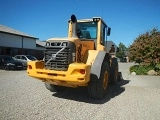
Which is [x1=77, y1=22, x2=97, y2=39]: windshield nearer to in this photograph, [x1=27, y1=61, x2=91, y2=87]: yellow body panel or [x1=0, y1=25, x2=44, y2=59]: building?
[x1=27, y1=61, x2=91, y2=87]: yellow body panel

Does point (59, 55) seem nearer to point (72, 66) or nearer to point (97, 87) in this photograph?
point (72, 66)

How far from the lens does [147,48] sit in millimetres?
16062

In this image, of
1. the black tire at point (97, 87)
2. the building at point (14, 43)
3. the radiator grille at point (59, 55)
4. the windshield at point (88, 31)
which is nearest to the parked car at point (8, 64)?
the building at point (14, 43)

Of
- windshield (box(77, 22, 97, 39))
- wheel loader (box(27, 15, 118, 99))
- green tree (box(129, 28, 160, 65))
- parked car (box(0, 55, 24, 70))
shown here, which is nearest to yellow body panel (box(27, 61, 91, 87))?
wheel loader (box(27, 15, 118, 99))

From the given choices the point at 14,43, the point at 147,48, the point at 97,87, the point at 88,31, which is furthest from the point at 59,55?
the point at 14,43

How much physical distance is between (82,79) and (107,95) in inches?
91.2

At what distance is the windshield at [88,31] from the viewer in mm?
7691

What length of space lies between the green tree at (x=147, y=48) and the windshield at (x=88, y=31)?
935 cm

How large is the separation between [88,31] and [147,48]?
9.91 m

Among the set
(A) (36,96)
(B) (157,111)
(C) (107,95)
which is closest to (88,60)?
(C) (107,95)

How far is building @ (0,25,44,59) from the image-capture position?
27922 millimetres

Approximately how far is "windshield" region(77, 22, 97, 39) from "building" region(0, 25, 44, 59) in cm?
2207

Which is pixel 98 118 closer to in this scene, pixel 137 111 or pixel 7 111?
pixel 137 111

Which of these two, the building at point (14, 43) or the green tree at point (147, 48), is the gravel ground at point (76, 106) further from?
the building at point (14, 43)
